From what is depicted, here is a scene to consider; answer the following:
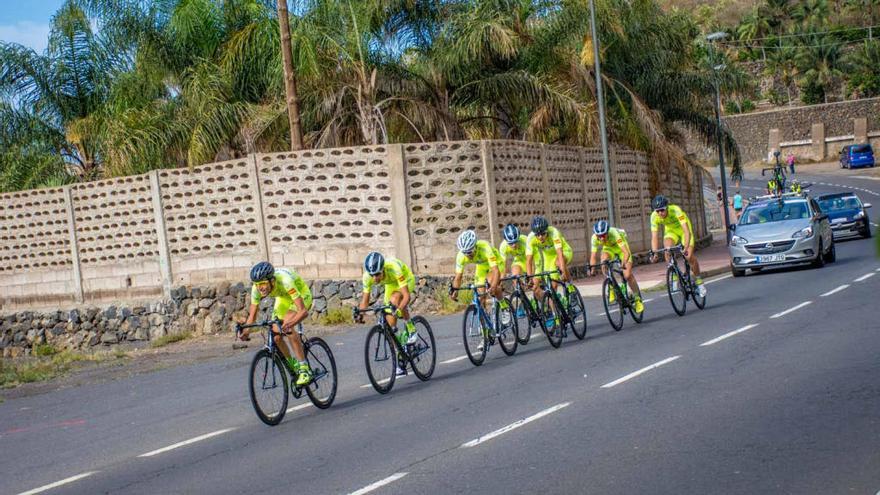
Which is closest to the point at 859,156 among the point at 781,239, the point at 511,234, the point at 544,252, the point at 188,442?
the point at 781,239

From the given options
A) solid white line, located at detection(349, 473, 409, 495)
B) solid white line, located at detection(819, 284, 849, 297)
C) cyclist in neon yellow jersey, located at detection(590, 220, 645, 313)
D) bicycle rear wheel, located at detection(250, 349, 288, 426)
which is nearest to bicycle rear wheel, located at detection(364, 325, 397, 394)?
bicycle rear wheel, located at detection(250, 349, 288, 426)

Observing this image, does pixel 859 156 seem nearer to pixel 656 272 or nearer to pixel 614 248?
pixel 656 272

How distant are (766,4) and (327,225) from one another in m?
94.7

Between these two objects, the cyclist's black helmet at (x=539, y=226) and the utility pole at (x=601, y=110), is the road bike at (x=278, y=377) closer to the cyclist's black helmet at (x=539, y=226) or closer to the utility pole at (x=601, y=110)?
the cyclist's black helmet at (x=539, y=226)

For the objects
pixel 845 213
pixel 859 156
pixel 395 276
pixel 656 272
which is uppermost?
pixel 859 156

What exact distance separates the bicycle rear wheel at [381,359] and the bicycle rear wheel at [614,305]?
16.1 ft

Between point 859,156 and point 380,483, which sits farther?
point 859,156

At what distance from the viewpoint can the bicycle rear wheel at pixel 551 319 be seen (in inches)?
624

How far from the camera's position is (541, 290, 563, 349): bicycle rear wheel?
15.9 meters

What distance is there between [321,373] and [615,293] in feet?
20.9

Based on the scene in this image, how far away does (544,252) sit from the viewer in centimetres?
1709

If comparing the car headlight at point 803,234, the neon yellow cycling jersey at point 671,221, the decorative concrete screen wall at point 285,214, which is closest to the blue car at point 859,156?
the decorative concrete screen wall at point 285,214

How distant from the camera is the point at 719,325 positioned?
1675 centimetres

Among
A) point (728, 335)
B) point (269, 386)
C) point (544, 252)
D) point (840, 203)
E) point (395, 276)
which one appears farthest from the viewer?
point (840, 203)
